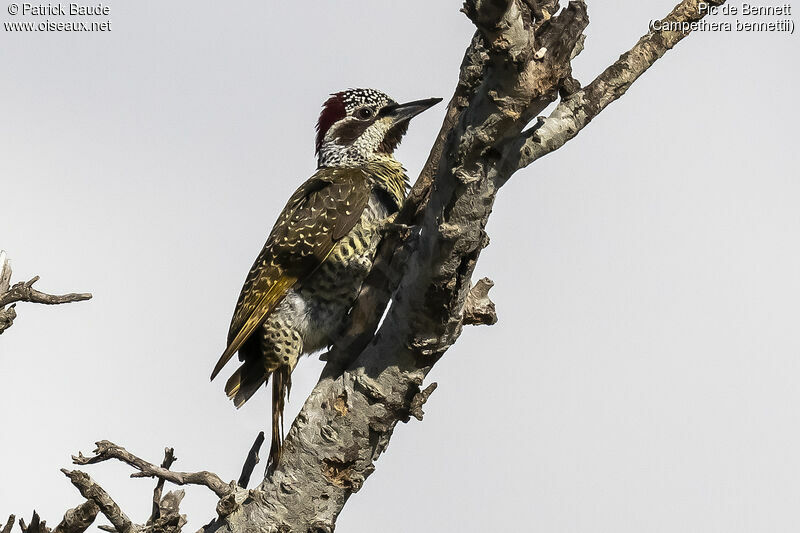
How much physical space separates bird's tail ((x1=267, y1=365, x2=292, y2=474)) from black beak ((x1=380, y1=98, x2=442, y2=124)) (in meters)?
2.43

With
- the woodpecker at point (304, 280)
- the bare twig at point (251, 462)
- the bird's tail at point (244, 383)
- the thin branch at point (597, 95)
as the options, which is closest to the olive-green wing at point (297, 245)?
the woodpecker at point (304, 280)

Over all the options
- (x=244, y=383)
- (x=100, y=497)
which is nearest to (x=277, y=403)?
(x=244, y=383)

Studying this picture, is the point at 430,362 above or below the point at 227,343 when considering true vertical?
below

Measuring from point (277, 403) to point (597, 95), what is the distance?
285cm

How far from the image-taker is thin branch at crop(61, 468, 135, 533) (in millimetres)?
4945

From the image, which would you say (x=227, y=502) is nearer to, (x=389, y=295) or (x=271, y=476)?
(x=271, y=476)

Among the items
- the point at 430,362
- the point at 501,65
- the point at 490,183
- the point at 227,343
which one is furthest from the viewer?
the point at 227,343

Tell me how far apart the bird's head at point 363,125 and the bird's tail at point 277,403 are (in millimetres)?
1969

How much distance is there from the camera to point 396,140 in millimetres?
8336

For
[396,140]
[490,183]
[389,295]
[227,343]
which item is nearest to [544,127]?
[490,183]

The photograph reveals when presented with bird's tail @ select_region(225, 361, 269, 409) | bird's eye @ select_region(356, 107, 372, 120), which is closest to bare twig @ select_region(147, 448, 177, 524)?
bird's tail @ select_region(225, 361, 269, 409)

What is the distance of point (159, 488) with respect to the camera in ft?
17.6

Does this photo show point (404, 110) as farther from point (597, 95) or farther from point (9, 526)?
point (9, 526)

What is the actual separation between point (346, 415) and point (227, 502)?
0.75 meters
